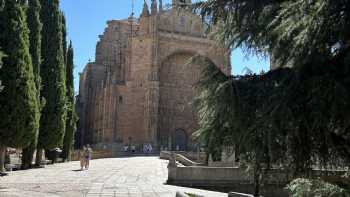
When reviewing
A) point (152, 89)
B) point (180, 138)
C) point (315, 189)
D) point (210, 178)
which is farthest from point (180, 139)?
point (315, 189)

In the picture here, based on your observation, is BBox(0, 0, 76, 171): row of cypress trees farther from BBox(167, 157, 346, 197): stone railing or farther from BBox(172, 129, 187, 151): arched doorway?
BBox(172, 129, 187, 151): arched doorway

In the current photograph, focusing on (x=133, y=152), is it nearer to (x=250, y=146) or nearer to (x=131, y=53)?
(x=131, y=53)

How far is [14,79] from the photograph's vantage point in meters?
15.8

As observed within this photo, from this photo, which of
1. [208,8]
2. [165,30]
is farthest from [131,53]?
[208,8]

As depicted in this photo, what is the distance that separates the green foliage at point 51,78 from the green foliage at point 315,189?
17.3 meters

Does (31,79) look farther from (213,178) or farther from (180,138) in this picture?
(180,138)

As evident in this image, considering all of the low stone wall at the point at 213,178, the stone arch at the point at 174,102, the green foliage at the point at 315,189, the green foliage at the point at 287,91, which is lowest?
the low stone wall at the point at 213,178

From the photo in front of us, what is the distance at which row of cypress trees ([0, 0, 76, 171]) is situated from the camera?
51.3 ft

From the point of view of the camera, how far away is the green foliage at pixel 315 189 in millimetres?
5852

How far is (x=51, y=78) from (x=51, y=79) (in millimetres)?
52

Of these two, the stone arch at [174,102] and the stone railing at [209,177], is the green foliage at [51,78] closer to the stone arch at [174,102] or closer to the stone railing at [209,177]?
the stone railing at [209,177]

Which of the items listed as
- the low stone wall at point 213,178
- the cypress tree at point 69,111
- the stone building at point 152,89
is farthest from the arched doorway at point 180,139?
the low stone wall at point 213,178

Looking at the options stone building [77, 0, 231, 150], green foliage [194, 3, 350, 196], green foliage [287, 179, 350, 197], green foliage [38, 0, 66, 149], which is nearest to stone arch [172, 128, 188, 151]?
stone building [77, 0, 231, 150]

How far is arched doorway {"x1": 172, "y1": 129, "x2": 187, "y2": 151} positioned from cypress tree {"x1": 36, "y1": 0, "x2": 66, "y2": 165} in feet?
74.9
